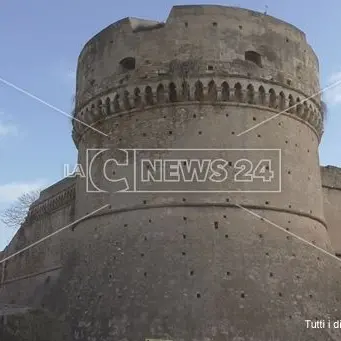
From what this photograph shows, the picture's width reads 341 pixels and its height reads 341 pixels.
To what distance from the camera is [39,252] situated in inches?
741

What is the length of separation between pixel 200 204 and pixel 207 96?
2.42 meters

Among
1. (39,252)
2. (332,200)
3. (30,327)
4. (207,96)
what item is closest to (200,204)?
(207,96)

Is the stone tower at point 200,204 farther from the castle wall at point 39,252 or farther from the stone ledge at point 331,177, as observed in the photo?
the castle wall at point 39,252

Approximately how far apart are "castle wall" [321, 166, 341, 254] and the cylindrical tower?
2291mm

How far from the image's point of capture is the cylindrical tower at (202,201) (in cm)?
1118

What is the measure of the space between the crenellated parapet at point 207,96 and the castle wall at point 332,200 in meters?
3.43

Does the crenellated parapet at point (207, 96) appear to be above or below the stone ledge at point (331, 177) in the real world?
above

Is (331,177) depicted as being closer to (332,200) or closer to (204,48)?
(332,200)

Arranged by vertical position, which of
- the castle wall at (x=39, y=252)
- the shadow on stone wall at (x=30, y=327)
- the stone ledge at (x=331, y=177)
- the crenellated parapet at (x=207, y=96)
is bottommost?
the shadow on stone wall at (x=30, y=327)

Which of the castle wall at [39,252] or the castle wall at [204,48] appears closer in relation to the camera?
the castle wall at [204,48]

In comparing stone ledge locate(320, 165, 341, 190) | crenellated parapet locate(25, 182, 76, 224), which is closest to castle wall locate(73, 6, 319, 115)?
stone ledge locate(320, 165, 341, 190)

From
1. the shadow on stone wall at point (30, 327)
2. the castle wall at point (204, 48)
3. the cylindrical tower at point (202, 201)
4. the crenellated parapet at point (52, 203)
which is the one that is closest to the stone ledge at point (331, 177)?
the cylindrical tower at point (202, 201)

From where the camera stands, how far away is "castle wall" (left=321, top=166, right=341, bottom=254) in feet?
51.5

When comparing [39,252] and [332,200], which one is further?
[39,252]
